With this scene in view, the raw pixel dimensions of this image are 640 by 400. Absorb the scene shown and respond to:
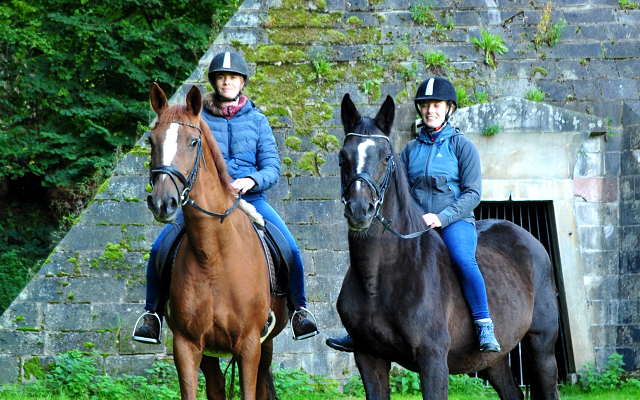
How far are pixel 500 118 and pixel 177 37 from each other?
274 inches

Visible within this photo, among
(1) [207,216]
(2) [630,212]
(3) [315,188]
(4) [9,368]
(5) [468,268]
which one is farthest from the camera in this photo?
(2) [630,212]

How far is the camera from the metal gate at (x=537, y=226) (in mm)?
8320

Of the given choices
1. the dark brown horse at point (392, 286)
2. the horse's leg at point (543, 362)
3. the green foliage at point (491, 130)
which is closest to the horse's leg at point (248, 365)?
the dark brown horse at point (392, 286)

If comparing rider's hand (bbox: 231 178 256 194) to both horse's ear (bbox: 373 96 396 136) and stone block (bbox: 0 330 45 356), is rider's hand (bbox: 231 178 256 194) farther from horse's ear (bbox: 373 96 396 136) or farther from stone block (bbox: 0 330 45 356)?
stone block (bbox: 0 330 45 356)

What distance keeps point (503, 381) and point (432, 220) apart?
1933 millimetres

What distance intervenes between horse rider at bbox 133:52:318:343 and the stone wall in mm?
2301

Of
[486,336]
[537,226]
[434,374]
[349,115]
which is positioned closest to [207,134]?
[349,115]

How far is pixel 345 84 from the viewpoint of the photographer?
845 cm

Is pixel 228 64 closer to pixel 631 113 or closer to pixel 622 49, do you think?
pixel 631 113

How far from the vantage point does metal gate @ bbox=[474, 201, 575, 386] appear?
8320 millimetres

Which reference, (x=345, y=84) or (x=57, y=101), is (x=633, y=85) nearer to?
(x=345, y=84)

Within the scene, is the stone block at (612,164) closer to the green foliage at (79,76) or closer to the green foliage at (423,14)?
the green foliage at (423,14)

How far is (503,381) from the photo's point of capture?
592cm

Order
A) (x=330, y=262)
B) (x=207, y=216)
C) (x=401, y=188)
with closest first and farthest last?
(x=207, y=216) → (x=401, y=188) → (x=330, y=262)
